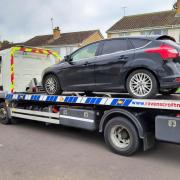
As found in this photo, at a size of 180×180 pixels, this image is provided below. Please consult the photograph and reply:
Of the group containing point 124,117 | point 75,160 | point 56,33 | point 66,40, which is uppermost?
point 56,33

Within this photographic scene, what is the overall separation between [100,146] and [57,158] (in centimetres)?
126

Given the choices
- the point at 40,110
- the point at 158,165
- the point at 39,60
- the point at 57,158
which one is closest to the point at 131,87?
the point at 158,165

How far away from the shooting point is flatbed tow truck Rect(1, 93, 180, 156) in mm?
4412

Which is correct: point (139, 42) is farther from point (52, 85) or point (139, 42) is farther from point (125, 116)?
point (52, 85)

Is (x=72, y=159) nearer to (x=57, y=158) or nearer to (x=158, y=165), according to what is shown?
(x=57, y=158)

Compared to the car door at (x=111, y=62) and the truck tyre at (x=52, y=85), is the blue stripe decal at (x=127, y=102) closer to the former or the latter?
the car door at (x=111, y=62)

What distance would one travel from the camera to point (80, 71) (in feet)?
19.7

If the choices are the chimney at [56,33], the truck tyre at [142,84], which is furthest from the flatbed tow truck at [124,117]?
the chimney at [56,33]

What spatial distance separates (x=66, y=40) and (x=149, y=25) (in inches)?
475

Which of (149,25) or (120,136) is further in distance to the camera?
(149,25)

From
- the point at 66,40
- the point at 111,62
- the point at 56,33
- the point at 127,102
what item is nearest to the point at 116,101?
the point at 127,102

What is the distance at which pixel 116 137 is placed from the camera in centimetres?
521

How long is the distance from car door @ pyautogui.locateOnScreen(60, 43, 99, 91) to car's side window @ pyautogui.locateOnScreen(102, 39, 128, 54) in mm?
291

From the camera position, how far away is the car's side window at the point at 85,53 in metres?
6.00
